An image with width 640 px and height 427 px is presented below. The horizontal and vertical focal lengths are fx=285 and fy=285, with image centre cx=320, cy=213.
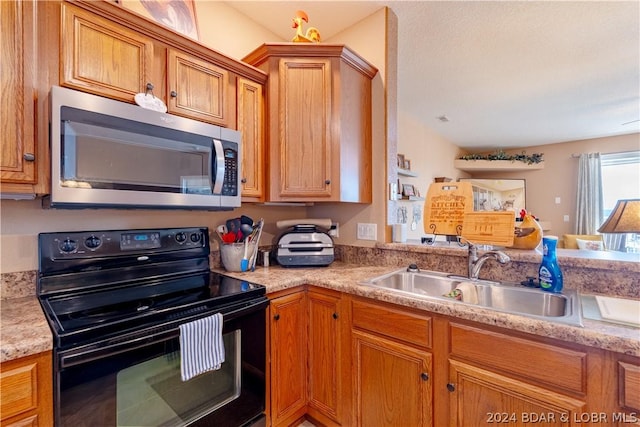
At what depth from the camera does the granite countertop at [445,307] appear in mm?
831

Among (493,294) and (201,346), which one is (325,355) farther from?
(493,294)

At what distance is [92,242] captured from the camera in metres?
1.30

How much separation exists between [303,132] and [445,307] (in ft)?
4.02

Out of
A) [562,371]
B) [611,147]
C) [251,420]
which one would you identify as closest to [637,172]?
[611,147]

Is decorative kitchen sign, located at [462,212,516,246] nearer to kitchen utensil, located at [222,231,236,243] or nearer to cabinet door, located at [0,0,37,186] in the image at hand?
kitchen utensil, located at [222,231,236,243]

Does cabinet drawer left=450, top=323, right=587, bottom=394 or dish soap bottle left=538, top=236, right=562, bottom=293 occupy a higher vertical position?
dish soap bottle left=538, top=236, right=562, bottom=293

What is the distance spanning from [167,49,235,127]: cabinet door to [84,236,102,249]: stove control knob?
689 millimetres

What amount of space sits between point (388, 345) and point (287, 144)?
122 cm

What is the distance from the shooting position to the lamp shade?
1241 millimetres

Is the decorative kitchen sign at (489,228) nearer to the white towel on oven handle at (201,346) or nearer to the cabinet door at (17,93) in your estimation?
the white towel on oven handle at (201,346)

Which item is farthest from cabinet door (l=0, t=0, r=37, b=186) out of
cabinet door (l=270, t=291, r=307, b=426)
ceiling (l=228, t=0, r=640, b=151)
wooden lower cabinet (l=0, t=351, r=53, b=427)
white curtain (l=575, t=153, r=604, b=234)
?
white curtain (l=575, t=153, r=604, b=234)

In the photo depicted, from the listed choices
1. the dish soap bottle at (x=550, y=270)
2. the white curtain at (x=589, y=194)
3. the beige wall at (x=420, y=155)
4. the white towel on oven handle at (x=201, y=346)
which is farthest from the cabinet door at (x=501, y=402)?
the white curtain at (x=589, y=194)

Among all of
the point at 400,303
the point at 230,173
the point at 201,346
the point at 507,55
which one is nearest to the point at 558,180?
the point at 507,55

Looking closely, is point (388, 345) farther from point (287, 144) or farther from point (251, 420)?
point (287, 144)
